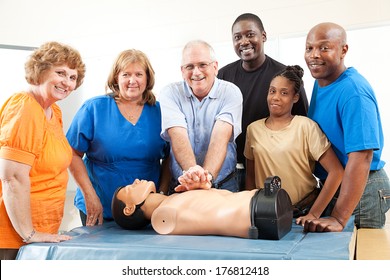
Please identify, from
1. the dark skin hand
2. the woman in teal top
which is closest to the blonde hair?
the woman in teal top

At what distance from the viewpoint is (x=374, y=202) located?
1888mm

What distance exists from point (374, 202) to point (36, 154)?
4.56 feet

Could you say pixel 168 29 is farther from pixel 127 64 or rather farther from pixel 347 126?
pixel 347 126

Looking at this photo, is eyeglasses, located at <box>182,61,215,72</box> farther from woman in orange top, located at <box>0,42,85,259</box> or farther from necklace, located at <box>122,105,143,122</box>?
woman in orange top, located at <box>0,42,85,259</box>

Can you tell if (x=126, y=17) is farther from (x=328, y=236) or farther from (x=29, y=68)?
(x=328, y=236)

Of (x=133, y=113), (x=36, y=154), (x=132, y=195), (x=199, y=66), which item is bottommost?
(x=132, y=195)

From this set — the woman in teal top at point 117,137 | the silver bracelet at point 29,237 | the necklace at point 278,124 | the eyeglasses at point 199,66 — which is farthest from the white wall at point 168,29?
the silver bracelet at point 29,237

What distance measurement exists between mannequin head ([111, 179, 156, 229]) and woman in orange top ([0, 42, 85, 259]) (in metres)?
0.22

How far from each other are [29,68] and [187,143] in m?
0.67

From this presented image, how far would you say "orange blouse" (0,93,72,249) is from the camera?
1.43m

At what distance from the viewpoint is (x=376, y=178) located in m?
1.90

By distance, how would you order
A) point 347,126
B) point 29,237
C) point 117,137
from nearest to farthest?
point 29,237 < point 347,126 < point 117,137

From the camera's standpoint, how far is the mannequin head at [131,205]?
1601 millimetres

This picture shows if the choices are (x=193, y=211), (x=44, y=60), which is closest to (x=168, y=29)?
(x=44, y=60)
